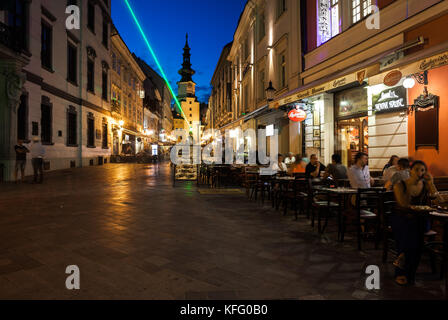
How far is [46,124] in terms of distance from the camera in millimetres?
16359

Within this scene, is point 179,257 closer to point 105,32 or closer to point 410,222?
point 410,222

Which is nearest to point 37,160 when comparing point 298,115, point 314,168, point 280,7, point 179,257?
point 179,257

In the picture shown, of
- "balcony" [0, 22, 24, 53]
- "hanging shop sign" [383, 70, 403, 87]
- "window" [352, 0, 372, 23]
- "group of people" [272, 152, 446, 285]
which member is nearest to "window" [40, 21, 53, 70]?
"balcony" [0, 22, 24, 53]

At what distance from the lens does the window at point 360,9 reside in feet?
30.9

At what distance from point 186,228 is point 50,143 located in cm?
1461

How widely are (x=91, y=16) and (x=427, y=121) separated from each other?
24.4m

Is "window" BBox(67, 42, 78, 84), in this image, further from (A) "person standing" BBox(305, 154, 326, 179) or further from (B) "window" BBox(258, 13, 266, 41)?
(A) "person standing" BBox(305, 154, 326, 179)

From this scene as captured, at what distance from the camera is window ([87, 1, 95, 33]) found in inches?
865

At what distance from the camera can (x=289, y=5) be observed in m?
14.0

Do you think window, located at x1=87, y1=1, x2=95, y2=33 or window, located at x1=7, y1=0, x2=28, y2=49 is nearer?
window, located at x1=7, y1=0, x2=28, y2=49

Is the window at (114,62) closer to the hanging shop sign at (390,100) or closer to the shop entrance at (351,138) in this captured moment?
the shop entrance at (351,138)

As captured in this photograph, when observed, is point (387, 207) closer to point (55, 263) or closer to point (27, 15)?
point (55, 263)

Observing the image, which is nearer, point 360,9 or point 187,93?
point 360,9

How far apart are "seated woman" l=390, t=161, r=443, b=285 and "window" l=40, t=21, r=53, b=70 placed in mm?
18428
